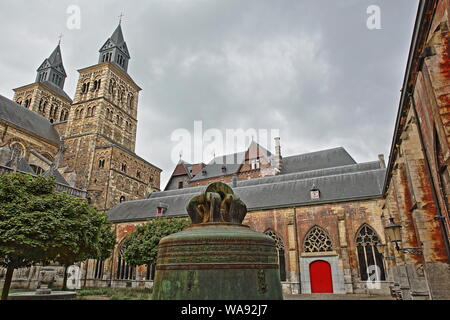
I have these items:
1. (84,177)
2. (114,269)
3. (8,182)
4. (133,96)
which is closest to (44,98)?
(133,96)

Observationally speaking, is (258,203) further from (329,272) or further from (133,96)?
(133,96)

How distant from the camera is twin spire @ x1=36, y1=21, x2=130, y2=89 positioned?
39.1 meters

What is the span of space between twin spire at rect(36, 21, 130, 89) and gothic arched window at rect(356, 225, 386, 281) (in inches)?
1432

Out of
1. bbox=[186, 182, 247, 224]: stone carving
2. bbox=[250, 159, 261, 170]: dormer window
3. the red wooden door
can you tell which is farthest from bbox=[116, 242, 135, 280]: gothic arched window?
bbox=[186, 182, 247, 224]: stone carving

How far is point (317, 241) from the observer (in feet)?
59.1

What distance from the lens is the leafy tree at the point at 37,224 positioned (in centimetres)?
1009

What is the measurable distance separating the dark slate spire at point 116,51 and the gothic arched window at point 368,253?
36.4 metres

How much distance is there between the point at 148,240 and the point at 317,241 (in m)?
10.6

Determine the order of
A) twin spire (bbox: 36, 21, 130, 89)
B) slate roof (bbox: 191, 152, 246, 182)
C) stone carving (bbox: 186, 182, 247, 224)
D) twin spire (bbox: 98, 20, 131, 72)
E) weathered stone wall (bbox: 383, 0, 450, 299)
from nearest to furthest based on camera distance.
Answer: stone carving (bbox: 186, 182, 247, 224) → weathered stone wall (bbox: 383, 0, 450, 299) → slate roof (bbox: 191, 152, 246, 182) → twin spire (bbox: 98, 20, 131, 72) → twin spire (bbox: 36, 21, 130, 89)

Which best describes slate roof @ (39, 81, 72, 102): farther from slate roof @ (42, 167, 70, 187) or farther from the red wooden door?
the red wooden door

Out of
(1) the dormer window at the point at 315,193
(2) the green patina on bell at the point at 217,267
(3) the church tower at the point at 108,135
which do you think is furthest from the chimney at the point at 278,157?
(2) the green patina on bell at the point at 217,267

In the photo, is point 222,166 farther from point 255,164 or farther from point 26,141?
point 26,141

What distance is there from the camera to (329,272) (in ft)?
55.4

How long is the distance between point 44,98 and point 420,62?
47741mm
